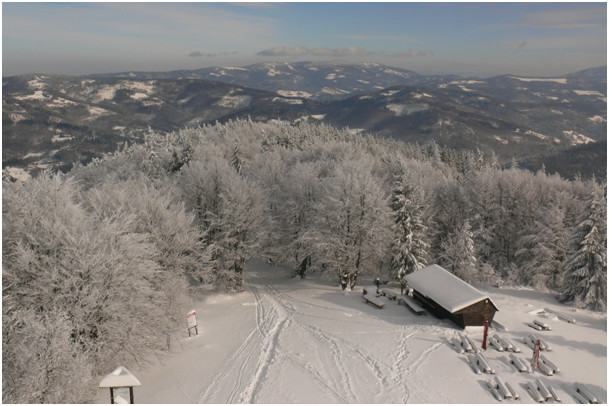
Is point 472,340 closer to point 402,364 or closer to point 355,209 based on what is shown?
point 402,364

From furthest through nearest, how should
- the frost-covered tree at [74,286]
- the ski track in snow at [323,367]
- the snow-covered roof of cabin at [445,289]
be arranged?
the snow-covered roof of cabin at [445,289], the ski track in snow at [323,367], the frost-covered tree at [74,286]

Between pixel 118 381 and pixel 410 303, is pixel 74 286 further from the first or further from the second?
pixel 410 303

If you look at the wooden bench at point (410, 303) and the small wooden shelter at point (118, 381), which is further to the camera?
the wooden bench at point (410, 303)

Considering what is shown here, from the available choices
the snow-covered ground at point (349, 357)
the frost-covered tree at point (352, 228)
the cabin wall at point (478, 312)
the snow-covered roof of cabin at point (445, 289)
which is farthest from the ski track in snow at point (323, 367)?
the frost-covered tree at point (352, 228)

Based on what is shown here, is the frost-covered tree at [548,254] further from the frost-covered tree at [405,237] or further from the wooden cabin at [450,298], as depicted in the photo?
the wooden cabin at [450,298]

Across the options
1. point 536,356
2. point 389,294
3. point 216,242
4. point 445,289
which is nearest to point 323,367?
point 536,356
